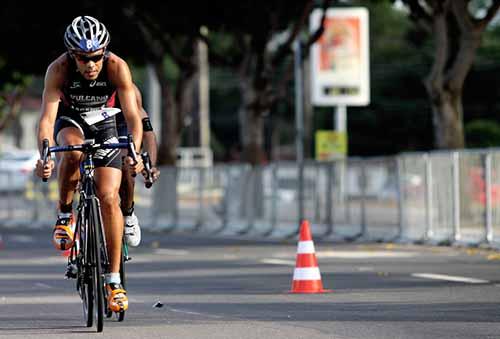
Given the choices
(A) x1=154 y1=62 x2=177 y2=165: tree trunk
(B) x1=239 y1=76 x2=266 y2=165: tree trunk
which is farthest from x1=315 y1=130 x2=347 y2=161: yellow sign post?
(A) x1=154 y1=62 x2=177 y2=165: tree trunk

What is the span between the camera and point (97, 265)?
1004 centimetres

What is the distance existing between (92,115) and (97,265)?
3.58 feet

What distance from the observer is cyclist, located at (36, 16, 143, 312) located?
1016cm

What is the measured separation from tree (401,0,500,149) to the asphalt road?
615 centimetres

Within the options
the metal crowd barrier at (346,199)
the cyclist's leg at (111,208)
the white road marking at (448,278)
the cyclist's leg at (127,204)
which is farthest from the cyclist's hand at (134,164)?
the metal crowd barrier at (346,199)

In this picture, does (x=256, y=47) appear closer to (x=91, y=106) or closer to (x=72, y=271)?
(x=72, y=271)

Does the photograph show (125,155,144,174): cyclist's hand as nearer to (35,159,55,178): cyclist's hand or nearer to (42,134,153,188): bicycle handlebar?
(42,134,153,188): bicycle handlebar

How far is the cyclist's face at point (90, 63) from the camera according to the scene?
33.3 ft

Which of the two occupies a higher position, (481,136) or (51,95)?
(481,136)

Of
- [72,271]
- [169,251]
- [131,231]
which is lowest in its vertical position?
[169,251]

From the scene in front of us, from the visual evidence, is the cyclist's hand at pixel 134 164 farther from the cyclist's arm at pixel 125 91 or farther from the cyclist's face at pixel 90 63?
the cyclist's face at pixel 90 63

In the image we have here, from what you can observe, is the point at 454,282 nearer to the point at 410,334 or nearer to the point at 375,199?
the point at 410,334

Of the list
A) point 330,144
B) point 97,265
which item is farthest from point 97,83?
point 330,144

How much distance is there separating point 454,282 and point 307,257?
1.75m
